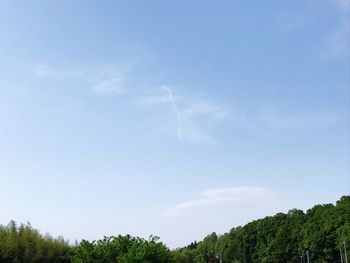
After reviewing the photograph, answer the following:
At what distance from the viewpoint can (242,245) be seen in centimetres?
→ 9938

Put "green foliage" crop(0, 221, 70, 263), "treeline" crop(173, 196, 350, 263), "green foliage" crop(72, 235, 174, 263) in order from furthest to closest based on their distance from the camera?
"treeline" crop(173, 196, 350, 263) → "green foliage" crop(72, 235, 174, 263) → "green foliage" crop(0, 221, 70, 263)

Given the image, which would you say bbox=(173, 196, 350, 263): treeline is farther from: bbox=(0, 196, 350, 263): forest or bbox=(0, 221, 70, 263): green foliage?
bbox=(0, 221, 70, 263): green foliage

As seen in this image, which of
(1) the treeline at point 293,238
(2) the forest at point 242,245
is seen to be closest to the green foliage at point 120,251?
(2) the forest at point 242,245

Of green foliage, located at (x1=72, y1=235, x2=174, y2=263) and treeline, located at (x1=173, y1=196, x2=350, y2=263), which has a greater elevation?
Result: treeline, located at (x1=173, y1=196, x2=350, y2=263)

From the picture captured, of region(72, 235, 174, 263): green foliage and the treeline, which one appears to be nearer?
region(72, 235, 174, 263): green foliage

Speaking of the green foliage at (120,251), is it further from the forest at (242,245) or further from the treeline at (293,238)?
the treeline at (293,238)

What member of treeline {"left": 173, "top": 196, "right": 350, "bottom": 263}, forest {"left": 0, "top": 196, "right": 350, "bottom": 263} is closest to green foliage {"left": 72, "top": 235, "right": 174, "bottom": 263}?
forest {"left": 0, "top": 196, "right": 350, "bottom": 263}

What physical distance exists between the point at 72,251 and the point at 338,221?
155 feet

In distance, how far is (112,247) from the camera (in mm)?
38281

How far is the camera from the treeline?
242 feet

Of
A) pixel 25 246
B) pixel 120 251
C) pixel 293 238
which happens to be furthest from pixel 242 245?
pixel 25 246

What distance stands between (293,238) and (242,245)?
16111mm

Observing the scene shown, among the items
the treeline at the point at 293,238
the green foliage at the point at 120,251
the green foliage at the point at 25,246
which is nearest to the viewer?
the green foliage at the point at 25,246

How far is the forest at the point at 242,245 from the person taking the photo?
33.6m
